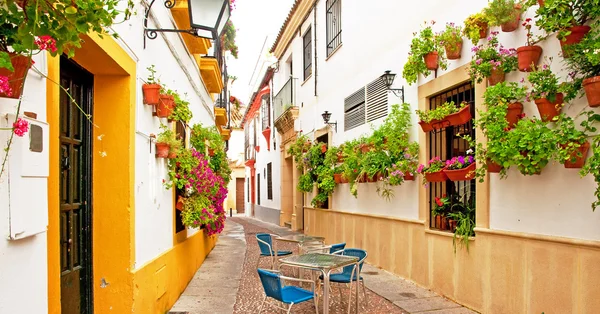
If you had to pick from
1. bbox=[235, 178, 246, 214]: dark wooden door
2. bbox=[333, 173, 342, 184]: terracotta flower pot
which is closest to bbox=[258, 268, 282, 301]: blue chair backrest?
bbox=[333, 173, 342, 184]: terracotta flower pot

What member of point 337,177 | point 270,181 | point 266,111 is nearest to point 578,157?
point 337,177

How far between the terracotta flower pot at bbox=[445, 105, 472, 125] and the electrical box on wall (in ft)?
15.7

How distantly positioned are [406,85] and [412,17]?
1.09 meters

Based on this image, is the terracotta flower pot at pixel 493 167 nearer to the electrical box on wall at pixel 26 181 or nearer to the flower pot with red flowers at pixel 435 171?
the flower pot with red flowers at pixel 435 171

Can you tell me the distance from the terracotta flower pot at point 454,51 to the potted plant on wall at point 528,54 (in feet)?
4.14

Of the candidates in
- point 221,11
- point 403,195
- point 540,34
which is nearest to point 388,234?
point 403,195

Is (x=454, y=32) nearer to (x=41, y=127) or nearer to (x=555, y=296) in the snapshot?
(x=555, y=296)

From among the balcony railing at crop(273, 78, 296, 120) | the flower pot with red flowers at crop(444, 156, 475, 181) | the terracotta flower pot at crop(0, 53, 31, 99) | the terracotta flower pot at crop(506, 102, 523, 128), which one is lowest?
the flower pot with red flowers at crop(444, 156, 475, 181)

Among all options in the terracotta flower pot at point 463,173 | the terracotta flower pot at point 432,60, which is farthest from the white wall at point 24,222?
the terracotta flower pot at point 432,60

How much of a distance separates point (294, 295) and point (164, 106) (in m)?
2.54

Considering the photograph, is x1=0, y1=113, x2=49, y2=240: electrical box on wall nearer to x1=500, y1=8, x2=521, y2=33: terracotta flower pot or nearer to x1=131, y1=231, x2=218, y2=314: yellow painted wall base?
x1=131, y1=231, x2=218, y2=314: yellow painted wall base

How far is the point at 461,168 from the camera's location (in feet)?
19.2

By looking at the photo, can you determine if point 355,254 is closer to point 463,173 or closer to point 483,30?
point 463,173

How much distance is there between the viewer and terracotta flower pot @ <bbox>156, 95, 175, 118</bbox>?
5281mm
